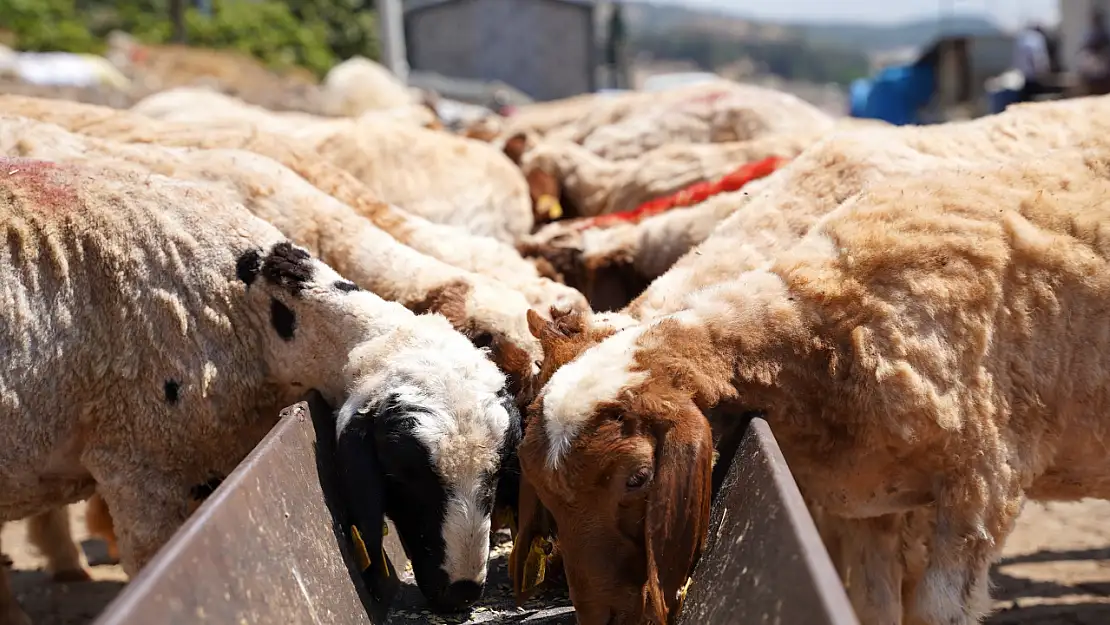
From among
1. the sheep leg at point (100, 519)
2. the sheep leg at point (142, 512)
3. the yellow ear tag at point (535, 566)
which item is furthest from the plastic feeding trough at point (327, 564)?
the sheep leg at point (100, 519)

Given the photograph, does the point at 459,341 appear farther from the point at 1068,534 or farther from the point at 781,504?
the point at 1068,534

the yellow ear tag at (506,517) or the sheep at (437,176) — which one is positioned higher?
the sheep at (437,176)

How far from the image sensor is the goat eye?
292 cm

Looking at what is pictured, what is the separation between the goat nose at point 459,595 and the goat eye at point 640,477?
2.97 feet

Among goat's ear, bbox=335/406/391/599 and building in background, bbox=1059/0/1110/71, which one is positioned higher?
goat's ear, bbox=335/406/391/599

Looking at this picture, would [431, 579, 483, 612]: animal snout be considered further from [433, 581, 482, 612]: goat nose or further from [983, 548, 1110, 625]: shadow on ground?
[983, 548, 1110, 625]: shadow on ground

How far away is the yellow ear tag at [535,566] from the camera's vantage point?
3.47 meters

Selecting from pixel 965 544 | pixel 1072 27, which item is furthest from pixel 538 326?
pixel 1072 27

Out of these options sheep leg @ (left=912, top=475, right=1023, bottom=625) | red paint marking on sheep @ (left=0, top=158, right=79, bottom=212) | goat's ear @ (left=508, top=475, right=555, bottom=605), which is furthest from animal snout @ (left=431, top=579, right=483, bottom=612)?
red paint marking on sheep @ (left=0, top=158, right=79, bottom=212)

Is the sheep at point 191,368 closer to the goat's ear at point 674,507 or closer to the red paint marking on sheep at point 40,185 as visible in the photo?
the red paint marking on sheep at point 40,185

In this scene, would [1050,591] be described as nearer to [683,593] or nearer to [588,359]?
[683,593]

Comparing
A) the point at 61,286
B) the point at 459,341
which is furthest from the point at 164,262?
the point at 459,341

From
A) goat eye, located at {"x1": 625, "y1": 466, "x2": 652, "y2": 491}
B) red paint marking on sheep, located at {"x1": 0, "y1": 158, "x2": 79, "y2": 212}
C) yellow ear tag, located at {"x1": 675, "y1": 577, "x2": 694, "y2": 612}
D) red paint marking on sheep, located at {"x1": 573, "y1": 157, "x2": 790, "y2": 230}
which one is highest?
red paint marking on sheep, located at {"x1": 0, "y1": 158, "x2": 79, "y2": 212}

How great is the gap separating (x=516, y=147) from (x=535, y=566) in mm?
5613
